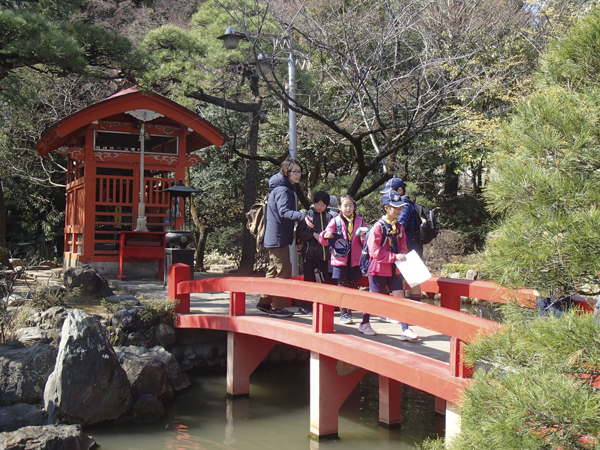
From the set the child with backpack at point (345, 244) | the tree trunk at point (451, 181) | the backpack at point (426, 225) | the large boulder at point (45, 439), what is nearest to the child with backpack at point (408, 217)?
the backpack at point (426, 225)

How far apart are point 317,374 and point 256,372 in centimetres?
265

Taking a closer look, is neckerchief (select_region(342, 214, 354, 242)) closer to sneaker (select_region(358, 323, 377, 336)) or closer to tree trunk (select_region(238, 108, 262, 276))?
sneaker (select_region(358, 323, 377, 336))

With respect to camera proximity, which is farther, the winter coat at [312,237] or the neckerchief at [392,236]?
the winter coat at [312,237]

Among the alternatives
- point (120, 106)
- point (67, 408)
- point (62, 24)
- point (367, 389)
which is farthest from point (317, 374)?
point (120, 106)

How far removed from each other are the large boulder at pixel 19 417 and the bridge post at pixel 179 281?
238 cm

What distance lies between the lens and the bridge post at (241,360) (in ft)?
23.1

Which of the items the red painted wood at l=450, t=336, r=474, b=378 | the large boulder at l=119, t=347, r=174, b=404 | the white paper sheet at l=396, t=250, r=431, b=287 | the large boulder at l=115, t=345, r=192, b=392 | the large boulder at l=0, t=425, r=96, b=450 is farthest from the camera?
the large boulder at l=115, t=345, r=192, b=392

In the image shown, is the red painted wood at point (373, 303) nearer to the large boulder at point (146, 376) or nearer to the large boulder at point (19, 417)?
the large boulder at point (146, 376)

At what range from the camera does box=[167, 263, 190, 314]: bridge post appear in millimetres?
7621

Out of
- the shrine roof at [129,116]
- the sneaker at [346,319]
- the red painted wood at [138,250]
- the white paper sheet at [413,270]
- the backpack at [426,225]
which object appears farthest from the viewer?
the red painted wood at [138,250]

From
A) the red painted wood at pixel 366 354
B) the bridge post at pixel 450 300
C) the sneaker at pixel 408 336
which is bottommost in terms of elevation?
the red painted wood at pixel 366 354

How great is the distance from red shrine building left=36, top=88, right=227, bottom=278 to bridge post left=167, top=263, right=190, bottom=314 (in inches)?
146

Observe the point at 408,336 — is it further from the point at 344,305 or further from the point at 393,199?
the point at 393,199

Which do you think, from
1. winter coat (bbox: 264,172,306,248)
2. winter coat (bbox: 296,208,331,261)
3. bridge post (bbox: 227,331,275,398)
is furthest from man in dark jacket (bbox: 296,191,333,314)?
bridge post (bbox: 227,331,275,398)
